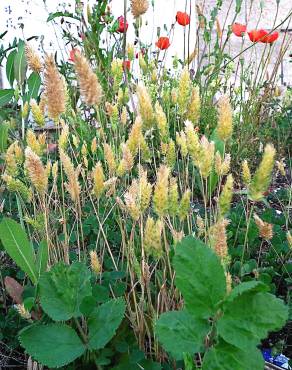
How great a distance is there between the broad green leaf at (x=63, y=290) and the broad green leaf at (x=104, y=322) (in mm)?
36

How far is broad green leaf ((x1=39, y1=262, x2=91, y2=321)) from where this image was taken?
3.17 ft

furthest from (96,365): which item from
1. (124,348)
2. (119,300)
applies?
(119,300)

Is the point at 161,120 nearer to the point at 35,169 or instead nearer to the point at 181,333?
the point at 35,169

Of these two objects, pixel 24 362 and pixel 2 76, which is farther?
pixel 2 76

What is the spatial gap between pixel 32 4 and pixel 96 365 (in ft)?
11.7

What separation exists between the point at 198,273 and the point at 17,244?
44cm

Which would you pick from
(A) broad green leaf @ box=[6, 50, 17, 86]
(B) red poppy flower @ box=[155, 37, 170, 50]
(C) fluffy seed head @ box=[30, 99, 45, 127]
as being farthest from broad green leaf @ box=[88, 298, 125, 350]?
(B) red poppy flower @ box=[155, 37, 170, 50]

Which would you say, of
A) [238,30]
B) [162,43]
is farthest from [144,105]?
[238,30]

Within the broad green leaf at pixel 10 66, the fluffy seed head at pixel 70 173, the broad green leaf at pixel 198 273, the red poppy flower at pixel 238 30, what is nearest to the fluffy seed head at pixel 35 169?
the fluffy seed head at pixel 70 173

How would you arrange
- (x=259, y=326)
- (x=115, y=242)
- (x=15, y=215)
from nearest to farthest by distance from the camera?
(x=259, y=326) → (x=115, y=242) → (x=15, y=215)

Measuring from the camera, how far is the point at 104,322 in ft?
3.19

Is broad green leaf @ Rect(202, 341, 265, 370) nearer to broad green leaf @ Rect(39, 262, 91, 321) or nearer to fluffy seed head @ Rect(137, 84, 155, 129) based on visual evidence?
broad green leaf @ Rect(39, 262, 91, 321)

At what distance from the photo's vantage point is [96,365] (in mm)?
1055

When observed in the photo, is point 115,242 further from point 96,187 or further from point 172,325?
point 172,325
